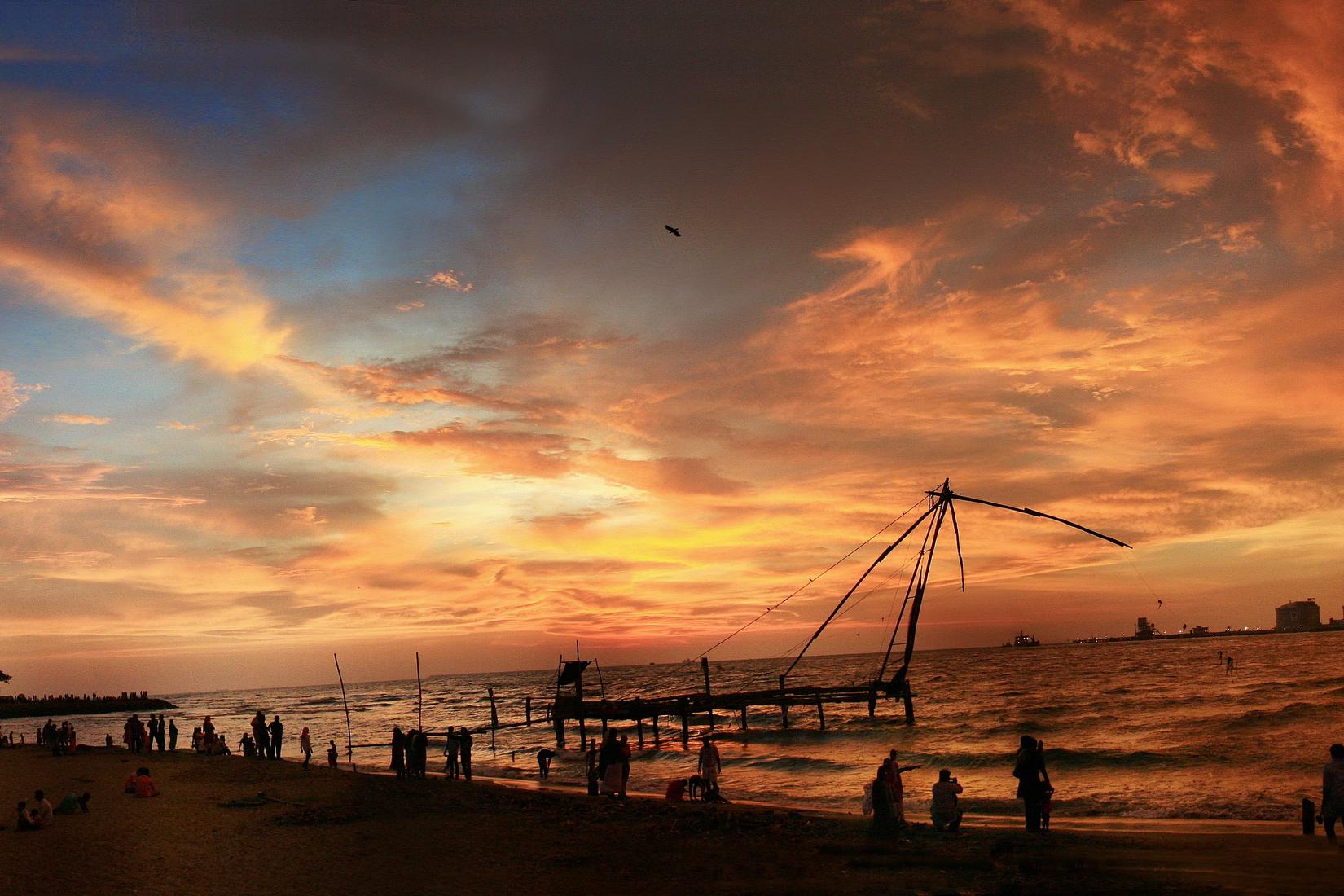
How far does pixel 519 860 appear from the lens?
47.4 ft

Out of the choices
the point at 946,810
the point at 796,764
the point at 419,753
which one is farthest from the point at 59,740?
the point at 946,810

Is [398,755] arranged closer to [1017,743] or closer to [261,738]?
[261,738]

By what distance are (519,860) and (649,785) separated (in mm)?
16961

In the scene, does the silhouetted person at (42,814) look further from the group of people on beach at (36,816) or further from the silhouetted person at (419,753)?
the silhouetted person at (419,753)

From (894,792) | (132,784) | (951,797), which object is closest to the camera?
(951,797)

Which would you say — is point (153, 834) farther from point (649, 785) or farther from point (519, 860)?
point (649, 785)

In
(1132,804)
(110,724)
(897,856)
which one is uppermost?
(897,856)

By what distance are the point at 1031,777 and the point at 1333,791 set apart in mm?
4509

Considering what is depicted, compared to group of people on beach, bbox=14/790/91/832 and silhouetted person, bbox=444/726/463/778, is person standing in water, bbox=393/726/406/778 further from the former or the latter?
group of people on beach, bbox=14/790/91/832

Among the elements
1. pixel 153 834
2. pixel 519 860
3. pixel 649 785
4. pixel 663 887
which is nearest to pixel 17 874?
pixel 153 834

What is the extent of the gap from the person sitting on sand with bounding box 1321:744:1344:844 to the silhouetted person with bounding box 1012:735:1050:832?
415 cm

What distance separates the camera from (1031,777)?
15.7 m

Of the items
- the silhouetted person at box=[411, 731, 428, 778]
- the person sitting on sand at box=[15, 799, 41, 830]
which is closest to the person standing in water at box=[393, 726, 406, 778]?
the silhouetted person at box=[411, 731, 428, 778]

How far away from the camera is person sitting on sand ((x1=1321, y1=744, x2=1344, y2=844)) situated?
13.2 m
